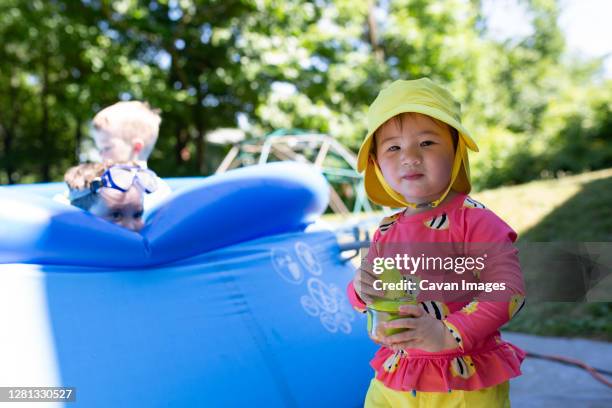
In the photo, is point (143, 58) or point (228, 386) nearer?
point (228, 386)

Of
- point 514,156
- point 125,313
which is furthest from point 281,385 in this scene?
point 514,156

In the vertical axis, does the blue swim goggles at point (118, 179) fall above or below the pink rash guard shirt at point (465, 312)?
above

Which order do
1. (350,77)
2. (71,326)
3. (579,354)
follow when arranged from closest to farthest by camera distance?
(71,326)
(579,354)
(350,77)

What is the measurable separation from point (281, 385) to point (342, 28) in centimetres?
997

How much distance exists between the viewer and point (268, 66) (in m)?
10.3

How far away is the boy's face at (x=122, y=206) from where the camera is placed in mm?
1874

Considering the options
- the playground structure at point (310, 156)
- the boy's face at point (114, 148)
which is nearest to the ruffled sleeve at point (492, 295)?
the boy's face at point (114, 148)

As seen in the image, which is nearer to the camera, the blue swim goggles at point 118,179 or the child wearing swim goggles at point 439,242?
the child wearing swim goggles at point 439,242

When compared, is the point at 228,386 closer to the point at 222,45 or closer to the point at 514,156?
the point at 222,45

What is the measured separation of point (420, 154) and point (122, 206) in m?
1.06

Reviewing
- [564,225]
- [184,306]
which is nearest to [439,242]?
[184,306]

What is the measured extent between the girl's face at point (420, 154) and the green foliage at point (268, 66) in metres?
9.07

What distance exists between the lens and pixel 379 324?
3.27ft

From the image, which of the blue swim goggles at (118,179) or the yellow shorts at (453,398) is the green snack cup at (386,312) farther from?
the blue swim goggles at (118,179)
